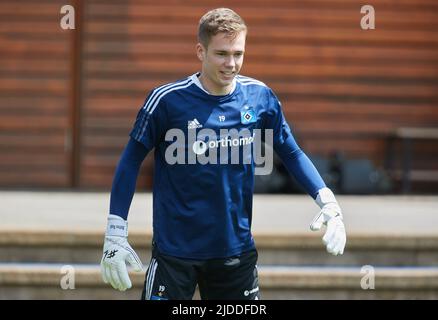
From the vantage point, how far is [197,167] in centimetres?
446

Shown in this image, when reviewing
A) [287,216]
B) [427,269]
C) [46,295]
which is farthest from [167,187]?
[287,216]

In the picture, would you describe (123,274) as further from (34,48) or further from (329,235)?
(34,48)

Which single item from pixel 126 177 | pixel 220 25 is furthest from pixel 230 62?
pixel 126 177

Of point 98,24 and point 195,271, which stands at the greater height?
point 98,24

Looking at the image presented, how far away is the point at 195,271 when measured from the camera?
179 inches

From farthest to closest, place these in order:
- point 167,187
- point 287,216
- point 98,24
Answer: point 98,24
point 287,216
point 167,187

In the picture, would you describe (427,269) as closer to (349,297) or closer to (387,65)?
(349,297)

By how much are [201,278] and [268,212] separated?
201 inches

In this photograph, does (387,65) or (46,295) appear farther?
(387,65)

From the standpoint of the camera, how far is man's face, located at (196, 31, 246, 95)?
4.36 m

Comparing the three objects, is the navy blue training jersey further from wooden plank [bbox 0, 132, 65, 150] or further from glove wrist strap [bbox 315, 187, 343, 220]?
wooden plank [bbox 0, 132, 65, 150]

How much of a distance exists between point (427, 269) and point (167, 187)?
355 centimetres

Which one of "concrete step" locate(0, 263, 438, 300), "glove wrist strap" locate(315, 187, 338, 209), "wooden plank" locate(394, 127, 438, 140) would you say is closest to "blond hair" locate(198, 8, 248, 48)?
"glove wrist strap" locate(315, 187, 338, 209)
